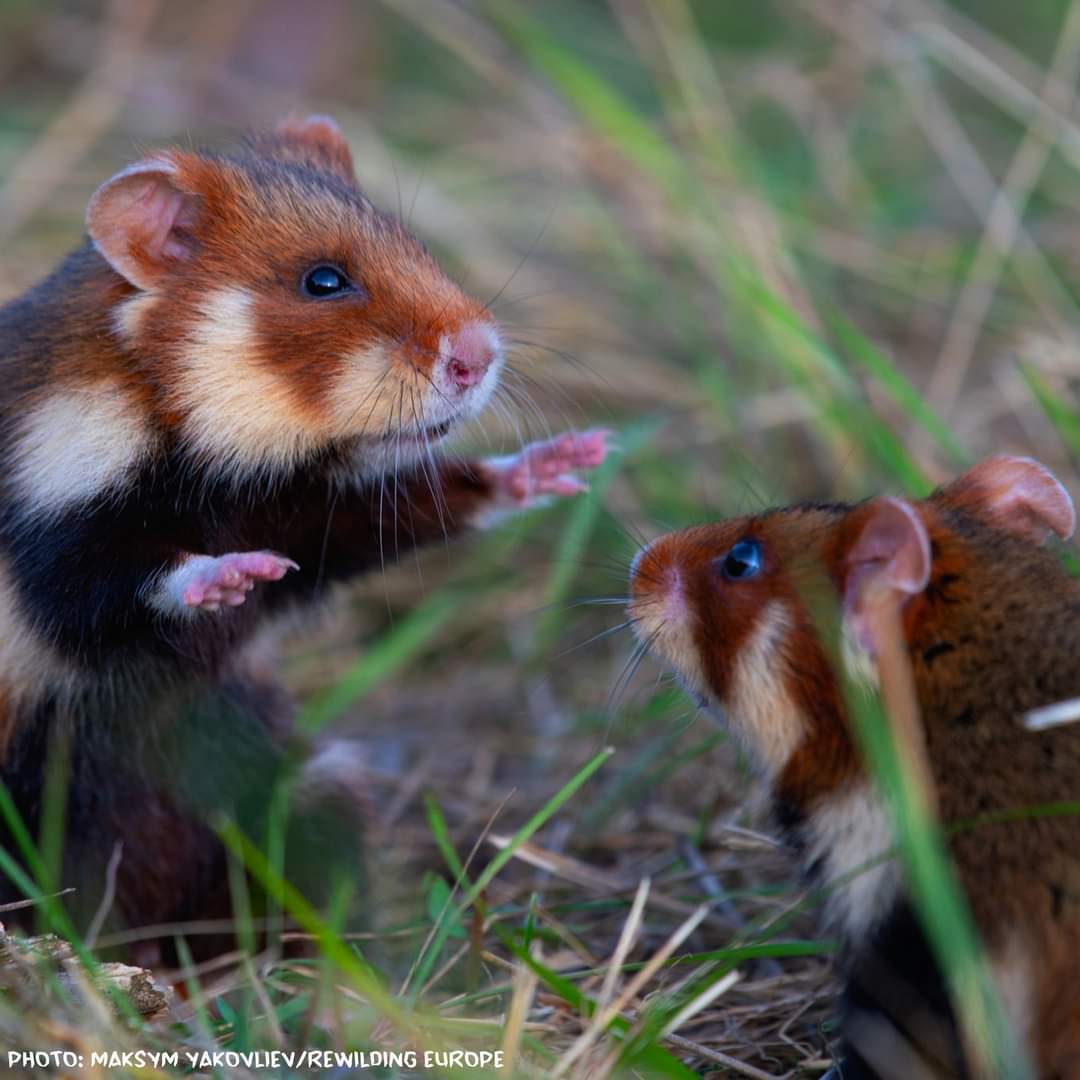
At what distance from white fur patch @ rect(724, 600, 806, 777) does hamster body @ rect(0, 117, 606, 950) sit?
0.96 metres

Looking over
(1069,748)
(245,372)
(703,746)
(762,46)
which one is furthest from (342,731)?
(762,46)

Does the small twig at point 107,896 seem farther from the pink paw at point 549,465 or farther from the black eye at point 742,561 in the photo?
the black eye at point 742,561

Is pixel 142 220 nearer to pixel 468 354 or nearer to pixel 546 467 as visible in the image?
pixel 468 354

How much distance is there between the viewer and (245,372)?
3.52 metres

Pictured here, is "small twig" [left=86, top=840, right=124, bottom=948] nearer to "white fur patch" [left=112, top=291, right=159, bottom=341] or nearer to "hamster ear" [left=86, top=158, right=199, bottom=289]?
"white fur patch" [left=112, top=291, right=159, bottom=341]

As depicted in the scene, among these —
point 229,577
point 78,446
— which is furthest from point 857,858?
point 78,446

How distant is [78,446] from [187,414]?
253 millimetres

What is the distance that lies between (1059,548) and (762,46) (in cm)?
591

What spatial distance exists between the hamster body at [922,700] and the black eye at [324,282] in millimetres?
1025

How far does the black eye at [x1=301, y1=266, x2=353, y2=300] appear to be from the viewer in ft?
11.8

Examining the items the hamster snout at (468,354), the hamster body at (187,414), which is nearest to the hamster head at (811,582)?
the hamster snout at (468,354)

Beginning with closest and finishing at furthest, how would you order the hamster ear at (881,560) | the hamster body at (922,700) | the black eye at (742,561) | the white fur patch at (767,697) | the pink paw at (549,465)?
the hamster body at (922,700), the hamster ear at (881,560), the white fur patch at (767,697), the black eye at (742,561), the pink paw at (549,465)

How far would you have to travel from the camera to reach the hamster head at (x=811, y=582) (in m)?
2.92

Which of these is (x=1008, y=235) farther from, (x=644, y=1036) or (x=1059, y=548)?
(x=644, y=1036)
